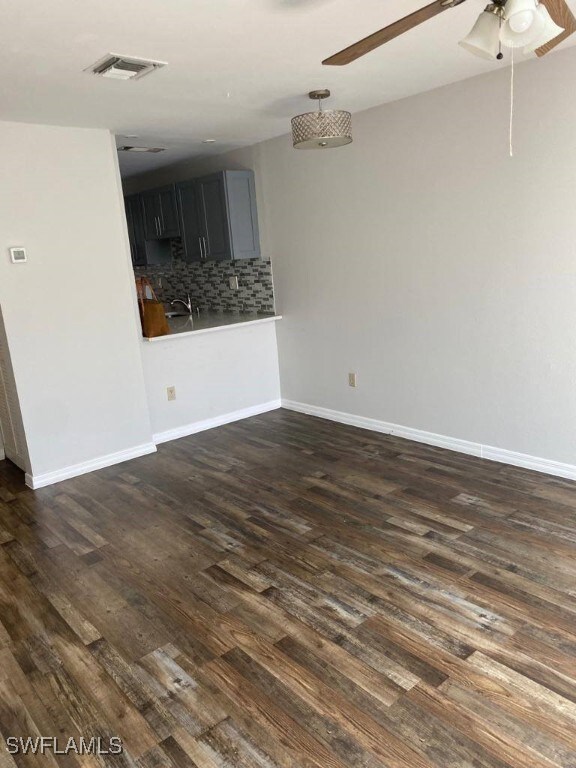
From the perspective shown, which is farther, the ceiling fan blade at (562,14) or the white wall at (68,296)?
the white wall at (68,296)

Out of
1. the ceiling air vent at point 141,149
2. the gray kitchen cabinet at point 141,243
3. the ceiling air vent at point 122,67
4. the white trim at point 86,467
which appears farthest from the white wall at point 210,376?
the ceiling air vent at point 122,67

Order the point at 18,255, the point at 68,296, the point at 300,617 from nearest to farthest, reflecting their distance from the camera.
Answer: the point at 300,617 < the point at 18,255 < the point at 68,296

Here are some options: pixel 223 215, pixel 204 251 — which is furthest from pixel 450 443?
pixel 204 251

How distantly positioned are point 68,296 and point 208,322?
1.54 metres

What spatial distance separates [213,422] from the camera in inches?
202

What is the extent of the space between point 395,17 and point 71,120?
7.22ft

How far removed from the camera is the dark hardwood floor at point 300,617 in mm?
1813

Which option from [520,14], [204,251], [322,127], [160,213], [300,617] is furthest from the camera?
[160,213]

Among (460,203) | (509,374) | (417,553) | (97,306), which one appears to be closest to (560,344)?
(509,374)

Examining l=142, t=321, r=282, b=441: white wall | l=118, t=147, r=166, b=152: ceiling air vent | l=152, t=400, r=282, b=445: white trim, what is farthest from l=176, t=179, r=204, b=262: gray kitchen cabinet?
l=152, t=400, r=282, b=445: white trim

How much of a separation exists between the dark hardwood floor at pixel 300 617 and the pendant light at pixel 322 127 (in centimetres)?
206

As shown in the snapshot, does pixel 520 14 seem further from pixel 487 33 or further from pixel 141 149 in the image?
pixel 141 149

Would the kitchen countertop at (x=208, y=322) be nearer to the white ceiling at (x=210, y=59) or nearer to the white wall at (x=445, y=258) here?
the white wall at (x=445, y=258)

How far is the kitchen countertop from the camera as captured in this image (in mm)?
4835
